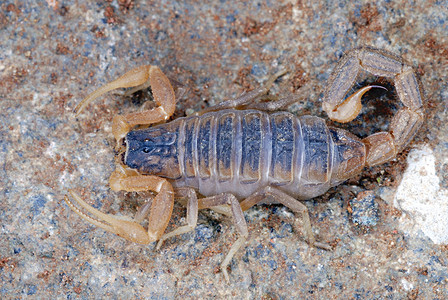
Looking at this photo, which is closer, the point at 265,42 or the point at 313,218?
the point at 313,218

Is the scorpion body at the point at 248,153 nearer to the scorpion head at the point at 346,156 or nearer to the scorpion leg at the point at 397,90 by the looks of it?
the scorpion head at the point at 346,156

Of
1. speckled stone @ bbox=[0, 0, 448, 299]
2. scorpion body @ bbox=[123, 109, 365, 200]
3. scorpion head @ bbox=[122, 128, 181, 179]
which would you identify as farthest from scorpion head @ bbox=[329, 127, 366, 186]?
scorpion head @ bbox=[122, 128, 181, 179]

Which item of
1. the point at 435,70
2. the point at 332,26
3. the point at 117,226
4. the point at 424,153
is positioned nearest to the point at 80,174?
the point at 117,226

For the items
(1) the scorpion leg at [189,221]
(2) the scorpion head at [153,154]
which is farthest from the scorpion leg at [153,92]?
(1) the scorpion leg at [189,221]

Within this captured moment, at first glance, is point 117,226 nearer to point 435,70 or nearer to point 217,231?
point 217,231

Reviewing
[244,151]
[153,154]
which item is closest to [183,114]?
[153,154]

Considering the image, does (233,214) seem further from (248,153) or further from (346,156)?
(346,156)
